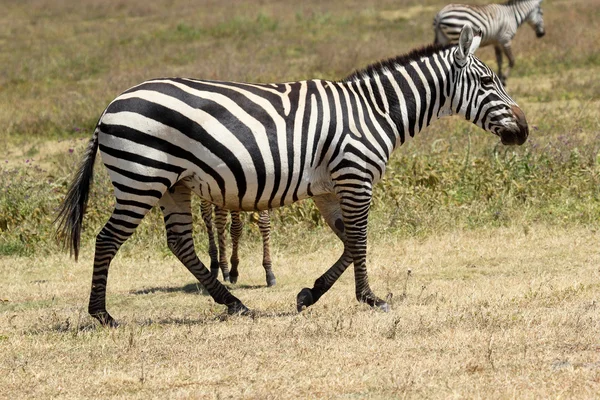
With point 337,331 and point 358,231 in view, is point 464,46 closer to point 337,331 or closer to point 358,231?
point 358,231

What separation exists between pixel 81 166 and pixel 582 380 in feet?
14.0

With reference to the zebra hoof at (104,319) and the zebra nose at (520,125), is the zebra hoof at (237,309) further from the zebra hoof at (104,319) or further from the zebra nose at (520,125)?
the zebra nose at (520,125)

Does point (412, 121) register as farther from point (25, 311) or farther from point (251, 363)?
point (25, 311)

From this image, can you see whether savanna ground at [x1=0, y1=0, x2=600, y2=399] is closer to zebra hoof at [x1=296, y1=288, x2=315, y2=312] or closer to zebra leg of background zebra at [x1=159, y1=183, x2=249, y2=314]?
zebra hoof at [x1=296, y1=288, x2=315, y2=312]

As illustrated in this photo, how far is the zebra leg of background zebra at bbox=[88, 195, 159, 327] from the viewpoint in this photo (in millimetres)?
7355

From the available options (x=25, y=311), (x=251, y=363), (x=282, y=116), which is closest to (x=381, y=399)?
(x=251, y=363)

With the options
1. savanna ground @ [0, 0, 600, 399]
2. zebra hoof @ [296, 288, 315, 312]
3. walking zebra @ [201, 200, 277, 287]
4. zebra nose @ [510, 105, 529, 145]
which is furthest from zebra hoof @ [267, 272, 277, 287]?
zebra nose @ [510, 105, 529, 145]

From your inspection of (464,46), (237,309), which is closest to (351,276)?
(237,309)

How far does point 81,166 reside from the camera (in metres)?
7.73

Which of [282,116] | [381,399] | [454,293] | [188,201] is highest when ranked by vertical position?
[282,116]

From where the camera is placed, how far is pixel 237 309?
7.90m

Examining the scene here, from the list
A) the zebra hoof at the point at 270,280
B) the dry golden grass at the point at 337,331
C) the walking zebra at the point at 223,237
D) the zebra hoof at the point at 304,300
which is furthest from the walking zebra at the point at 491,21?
the zebra hoof at the point at 304,300

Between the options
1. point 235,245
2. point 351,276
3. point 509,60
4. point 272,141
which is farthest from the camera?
point 509,60

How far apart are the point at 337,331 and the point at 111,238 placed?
6.44 feet
